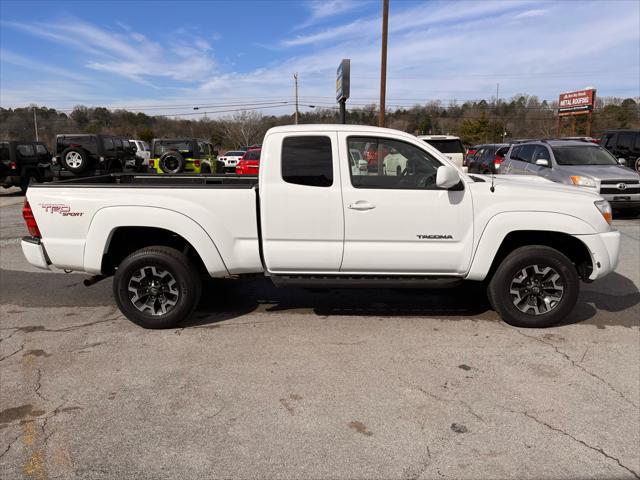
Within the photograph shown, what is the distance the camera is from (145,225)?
451 centimetres

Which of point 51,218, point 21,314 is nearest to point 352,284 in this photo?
point 51,218

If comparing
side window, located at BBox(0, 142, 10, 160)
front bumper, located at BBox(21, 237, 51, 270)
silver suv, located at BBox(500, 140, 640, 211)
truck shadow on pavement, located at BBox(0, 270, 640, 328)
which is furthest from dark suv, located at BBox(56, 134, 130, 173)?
silver suv, located at BBox(500, 140, 640, 211)

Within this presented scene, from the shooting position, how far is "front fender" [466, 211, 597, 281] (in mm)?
4488

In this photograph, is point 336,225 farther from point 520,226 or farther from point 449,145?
point 449,145

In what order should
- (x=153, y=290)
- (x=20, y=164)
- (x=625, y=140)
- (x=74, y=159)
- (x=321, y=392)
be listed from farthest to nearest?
(x=20, y=164), (x=625, y=140), (x=74, y=159), (x=153, y=290), (x=321, y=392)

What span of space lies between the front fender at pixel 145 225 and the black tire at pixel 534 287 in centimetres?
280

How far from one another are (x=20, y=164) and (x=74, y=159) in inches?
86.9

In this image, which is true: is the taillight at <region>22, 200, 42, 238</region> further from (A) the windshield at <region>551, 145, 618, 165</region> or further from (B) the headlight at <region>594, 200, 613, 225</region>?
(A) the windshield at <region>551, 145, 618, 165</region>

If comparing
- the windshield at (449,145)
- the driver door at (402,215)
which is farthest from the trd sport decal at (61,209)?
the windshield at (449,145)

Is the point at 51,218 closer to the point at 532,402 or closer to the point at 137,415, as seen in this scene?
the point at 137,415

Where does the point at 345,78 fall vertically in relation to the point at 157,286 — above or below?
above

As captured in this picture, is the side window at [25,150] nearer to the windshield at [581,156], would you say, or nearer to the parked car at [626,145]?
the windshield at [581,156]

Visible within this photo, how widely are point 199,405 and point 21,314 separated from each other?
3135 mm

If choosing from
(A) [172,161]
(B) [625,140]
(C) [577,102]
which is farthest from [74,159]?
(C) [577,102]
